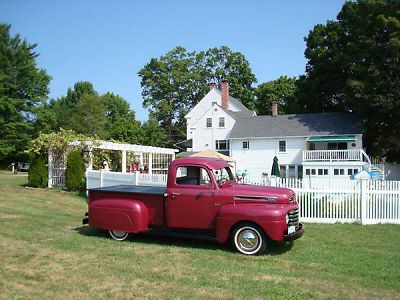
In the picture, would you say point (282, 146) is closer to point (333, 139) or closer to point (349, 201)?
point (333, 139)

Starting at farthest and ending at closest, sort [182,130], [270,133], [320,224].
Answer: [182,130] → [270,133] → [320,224]

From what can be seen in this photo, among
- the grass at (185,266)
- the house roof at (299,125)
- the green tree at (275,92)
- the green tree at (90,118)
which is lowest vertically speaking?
the grass at (185,266)

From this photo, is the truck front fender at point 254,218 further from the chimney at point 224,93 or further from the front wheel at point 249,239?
the chimney at point 224,93

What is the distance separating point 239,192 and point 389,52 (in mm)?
32608

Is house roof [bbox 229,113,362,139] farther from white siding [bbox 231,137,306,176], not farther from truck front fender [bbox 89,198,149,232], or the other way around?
truck front fender [bbox 89,198,149,232]

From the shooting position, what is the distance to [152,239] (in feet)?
31.4

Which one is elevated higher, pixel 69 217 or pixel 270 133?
pixel 270 133

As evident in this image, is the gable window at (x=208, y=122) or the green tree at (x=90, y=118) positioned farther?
the green tree at (x=90, y=118)

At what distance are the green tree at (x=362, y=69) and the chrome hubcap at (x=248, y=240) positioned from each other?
31.1 metres

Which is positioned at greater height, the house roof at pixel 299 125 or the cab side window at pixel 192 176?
the house roof at pixel 299 125

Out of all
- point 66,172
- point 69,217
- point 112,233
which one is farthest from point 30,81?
point 112,233

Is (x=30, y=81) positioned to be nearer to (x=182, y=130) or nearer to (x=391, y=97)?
(x=182, y=130)

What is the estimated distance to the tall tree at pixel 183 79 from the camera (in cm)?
6775

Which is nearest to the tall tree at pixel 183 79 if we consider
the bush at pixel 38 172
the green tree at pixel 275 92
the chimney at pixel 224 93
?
the green tree at pixel 275 92
